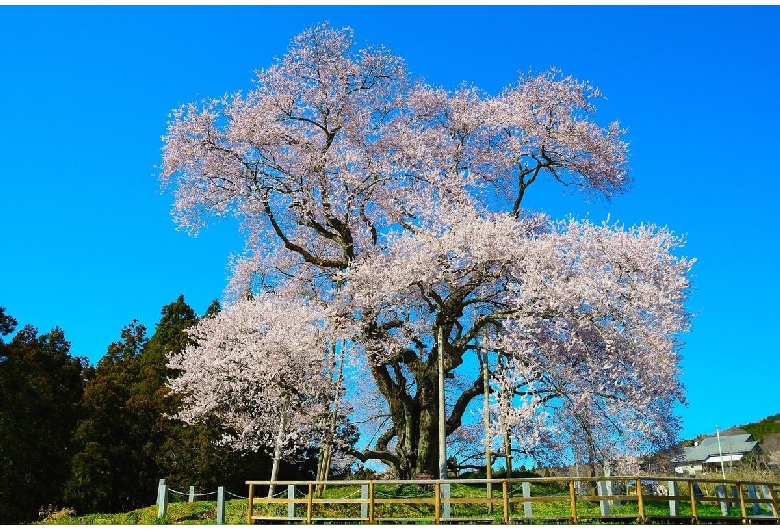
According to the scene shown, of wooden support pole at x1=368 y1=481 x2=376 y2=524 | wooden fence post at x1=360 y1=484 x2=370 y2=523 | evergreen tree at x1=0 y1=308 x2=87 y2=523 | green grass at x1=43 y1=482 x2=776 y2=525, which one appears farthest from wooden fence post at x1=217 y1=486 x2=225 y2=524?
evergreen tree at x1=0 y1=308 x2=87 y2=523

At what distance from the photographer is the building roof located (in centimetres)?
6750

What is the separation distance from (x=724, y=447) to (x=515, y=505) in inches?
2154

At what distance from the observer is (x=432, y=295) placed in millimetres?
23891

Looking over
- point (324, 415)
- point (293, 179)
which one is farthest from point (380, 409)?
point (293, 179)

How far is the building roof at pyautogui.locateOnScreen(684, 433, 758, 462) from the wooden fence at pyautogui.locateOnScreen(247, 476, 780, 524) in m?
48.7

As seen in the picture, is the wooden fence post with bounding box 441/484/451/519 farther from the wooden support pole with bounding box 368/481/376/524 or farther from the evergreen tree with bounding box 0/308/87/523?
the evergreen tree with bounding box 0/308/87/523

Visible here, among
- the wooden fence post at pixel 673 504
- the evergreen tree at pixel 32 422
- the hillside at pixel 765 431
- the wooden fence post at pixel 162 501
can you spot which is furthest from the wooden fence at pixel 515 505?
the hillside at pixel 765 431

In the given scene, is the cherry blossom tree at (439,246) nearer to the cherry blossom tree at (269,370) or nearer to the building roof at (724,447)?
the cherry blossom tree at (269,370)

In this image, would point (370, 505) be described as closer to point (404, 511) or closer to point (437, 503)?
point (437, 503)

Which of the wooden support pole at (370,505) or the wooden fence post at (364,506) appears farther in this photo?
the wooden fence post at (364,506)

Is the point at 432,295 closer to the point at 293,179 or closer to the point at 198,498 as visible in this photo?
the point at 293,179

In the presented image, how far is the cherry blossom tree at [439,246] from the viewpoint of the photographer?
22.2 m

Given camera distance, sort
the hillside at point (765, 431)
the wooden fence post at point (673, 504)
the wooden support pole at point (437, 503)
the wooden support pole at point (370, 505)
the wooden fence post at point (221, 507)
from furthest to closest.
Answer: the hillside at point (765, 431)
the wooden fence post at point (221, 507)
the wooden fence post at point (673, 504)
the wooden support pole at point (370, 505)
the wooden support pole at point (437, 503)

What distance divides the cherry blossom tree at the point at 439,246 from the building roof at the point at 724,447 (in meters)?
48.4
